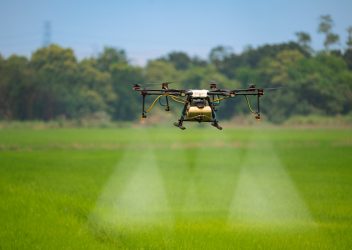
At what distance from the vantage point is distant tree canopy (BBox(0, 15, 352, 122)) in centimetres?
5569

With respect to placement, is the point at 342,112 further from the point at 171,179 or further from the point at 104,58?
the point at 104,58

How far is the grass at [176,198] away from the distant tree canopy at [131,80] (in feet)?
45.2

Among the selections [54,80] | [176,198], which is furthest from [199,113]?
[54,80]

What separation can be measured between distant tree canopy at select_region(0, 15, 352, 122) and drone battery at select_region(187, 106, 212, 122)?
4226 centimetres

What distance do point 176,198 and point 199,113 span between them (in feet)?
45.4

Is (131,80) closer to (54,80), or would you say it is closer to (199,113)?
(54,80)

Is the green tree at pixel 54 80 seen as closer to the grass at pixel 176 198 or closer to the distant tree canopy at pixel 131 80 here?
the distant tree canopy at pixel 131 80

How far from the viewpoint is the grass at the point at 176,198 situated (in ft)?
49.5

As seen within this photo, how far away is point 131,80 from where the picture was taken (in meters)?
81.7

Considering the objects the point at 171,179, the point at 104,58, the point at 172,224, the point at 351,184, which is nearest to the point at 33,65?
the point at 104,58

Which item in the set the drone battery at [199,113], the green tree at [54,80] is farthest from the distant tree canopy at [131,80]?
the drone battery at [199,113]

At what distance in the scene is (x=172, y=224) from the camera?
16.8m

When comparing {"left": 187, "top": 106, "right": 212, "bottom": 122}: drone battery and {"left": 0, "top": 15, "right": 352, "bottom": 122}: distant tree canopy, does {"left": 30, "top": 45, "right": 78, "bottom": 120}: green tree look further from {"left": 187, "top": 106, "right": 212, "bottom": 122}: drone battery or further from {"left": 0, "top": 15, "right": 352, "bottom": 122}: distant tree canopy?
{"left": 187, "top": 106, "right": 212, "bottom": 122}: drone battery

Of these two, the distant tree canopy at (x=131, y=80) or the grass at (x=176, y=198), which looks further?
the distant tree canopy at (x=131, y=80)
